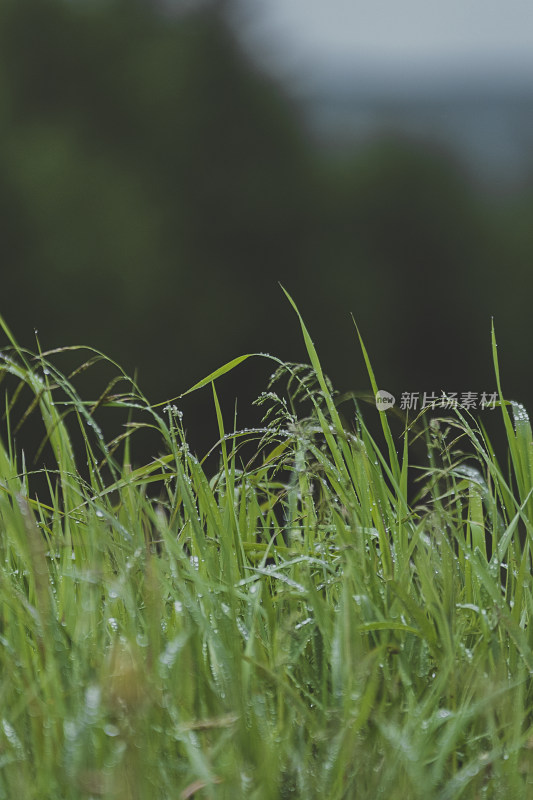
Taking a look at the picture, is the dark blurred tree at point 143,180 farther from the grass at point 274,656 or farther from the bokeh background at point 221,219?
the grass at point 274,656

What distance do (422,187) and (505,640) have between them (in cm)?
1710

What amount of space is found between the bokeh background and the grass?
37.7 ft

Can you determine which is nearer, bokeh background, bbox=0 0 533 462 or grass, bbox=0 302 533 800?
grass, bbox=0 302 533 800

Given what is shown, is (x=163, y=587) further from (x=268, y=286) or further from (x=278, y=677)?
(x=268, y=286)

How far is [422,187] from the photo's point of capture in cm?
1748

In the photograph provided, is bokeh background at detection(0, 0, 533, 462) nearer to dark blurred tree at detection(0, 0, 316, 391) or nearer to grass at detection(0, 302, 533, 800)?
dark blurred tree at detection(0, 0, 316, 391)

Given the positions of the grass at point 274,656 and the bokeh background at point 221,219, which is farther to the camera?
the bokeh background at point 221,219

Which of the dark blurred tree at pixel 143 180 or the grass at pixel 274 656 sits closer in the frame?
the grass at pixel 274 656

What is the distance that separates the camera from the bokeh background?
47.1 feet

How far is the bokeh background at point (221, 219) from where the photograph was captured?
1436cm

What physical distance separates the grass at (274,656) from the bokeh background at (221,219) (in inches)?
452

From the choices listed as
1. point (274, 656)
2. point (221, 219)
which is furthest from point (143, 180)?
point (274, 656)

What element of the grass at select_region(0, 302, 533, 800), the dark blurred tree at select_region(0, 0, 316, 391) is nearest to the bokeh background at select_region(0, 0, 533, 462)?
the dark blurred tree at select_region(0, 0, 316, 391)

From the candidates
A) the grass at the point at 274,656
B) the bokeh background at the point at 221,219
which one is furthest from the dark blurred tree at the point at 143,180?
the grass at the point at 274,656
